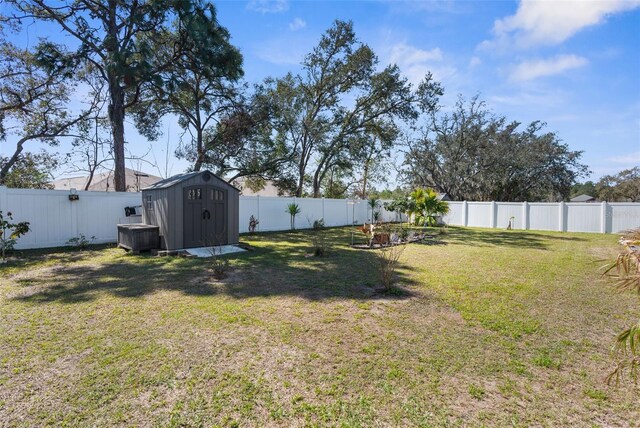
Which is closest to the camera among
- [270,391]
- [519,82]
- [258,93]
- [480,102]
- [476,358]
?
[270,391]

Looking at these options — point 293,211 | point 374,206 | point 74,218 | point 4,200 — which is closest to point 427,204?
point 374,206

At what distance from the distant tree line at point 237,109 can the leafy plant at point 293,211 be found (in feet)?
14.6

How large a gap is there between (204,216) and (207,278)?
3396 millimetres

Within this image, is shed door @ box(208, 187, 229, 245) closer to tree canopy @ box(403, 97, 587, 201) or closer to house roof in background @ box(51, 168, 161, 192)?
house roof in background @ box(51, 168, 161, 192)

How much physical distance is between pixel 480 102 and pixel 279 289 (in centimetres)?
2644

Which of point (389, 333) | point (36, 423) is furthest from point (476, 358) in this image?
point (36, 423)

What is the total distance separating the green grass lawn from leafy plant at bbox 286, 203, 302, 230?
8680 mm

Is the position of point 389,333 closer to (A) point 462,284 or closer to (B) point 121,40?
(A) point 462,284

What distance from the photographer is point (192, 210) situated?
8.48 m

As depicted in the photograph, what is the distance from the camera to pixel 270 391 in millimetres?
2381

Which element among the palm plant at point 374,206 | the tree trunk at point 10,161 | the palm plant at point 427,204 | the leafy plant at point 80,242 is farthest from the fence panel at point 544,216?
the tree trunk at point 10,161

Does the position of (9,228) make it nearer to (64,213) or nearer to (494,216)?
(64,213)

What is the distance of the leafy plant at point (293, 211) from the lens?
14613 millimetres

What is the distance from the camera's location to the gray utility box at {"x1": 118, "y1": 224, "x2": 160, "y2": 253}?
8.18m
